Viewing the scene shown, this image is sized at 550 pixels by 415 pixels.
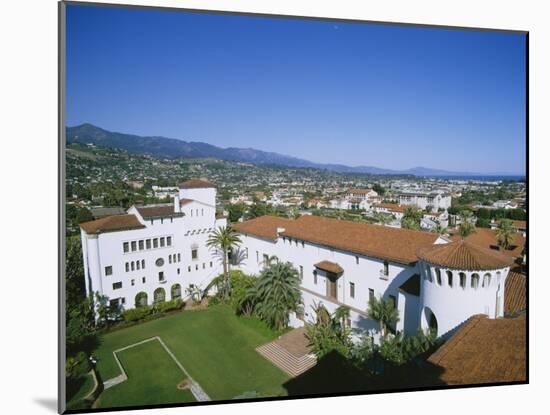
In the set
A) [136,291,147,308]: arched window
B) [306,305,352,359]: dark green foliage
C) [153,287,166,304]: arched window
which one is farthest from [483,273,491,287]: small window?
[136,291,147,308]: arched window

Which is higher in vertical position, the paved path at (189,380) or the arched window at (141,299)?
the arched window at (141,299)

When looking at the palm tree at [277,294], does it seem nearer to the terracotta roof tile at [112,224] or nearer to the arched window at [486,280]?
the terracotta roof tile at [112,224]

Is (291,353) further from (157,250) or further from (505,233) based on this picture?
(505,233)

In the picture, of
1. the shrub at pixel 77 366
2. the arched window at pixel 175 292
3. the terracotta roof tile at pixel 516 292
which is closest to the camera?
the shrub at pixel 77 366

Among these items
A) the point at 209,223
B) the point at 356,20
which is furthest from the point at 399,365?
the point at 356,20

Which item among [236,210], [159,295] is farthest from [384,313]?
[159,295]

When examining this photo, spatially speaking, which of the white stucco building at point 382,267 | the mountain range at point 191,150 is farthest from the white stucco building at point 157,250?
the white stucco building at point 382,267

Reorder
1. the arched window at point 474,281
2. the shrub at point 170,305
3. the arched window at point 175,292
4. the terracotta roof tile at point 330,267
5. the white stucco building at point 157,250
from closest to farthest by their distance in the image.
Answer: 1. the arched window at point 474,281
2. the white stucco building at point 157,250
3. the shrub at point 170,305
4. the arched window at point 175,292
5. the terracotta roof tile at point 330,267

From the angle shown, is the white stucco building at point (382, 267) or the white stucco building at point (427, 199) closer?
the white stucco building at point (382, 267)

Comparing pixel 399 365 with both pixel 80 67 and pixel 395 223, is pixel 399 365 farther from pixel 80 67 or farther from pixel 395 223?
pixel 80 67
